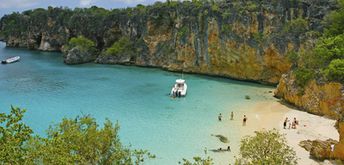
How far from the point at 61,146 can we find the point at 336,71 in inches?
1142

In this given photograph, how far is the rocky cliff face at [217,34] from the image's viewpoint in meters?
48.3

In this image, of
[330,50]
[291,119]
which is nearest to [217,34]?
[330,50]

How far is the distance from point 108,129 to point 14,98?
30.2 m

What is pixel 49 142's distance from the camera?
11.6 meters

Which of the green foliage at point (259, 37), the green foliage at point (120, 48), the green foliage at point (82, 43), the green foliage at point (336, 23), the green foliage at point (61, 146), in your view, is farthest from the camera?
the green foliage at point (82, 43)

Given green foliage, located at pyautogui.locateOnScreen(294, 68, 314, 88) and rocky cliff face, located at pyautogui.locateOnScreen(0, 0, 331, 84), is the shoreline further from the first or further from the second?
rocky cliff face, located at pyautogui.locateOnScreen(0, 0, 331, 84)

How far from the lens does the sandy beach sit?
2677 cm

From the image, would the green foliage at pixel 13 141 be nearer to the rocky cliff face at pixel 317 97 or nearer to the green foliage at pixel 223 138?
the green foliage at pixel 223 138

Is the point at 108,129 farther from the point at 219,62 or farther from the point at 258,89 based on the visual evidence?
the point at 219,62

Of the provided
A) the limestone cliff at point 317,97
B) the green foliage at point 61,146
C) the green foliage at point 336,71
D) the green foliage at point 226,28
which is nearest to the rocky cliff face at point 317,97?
the limestone cliff at point 317,97

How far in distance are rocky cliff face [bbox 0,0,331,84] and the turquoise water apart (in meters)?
3.70

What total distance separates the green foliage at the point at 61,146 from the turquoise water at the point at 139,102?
8.38 meters

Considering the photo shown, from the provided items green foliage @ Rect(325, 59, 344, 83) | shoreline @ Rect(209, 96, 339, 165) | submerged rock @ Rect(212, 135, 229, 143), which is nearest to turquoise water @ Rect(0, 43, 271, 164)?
submerged rock @ Rect(212, 135, 229, 143)

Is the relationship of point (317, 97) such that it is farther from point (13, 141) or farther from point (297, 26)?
point (13, 141)
